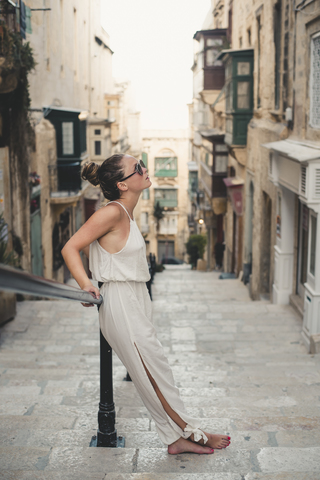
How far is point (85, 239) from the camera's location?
3092 mm

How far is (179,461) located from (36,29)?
43.9 ft

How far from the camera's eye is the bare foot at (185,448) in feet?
10.7

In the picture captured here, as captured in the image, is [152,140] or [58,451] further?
[152,140]

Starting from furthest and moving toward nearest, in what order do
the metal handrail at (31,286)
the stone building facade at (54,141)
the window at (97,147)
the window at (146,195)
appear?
1. the window at (146,195)
2. the window at (97,147)
3. the stone building facade at (54,141)
4. the metal handrail at (31,286)

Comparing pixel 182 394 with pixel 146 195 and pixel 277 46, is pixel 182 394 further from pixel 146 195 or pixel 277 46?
pixel 146 195

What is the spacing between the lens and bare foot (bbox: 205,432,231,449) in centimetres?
334

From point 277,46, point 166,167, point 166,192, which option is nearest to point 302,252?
point 277,46

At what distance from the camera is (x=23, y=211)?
1227 centimetres

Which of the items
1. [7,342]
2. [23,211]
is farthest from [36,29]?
[7,342]

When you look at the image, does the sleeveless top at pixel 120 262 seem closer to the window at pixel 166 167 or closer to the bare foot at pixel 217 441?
the bare foot at pixel 217 441

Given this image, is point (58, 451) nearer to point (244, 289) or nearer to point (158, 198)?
point (244, 289)

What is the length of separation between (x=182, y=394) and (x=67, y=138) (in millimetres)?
13016

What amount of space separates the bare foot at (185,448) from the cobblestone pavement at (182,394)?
2.0 inches

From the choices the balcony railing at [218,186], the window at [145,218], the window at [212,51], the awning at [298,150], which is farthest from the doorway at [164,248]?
the awning at [298,150]
